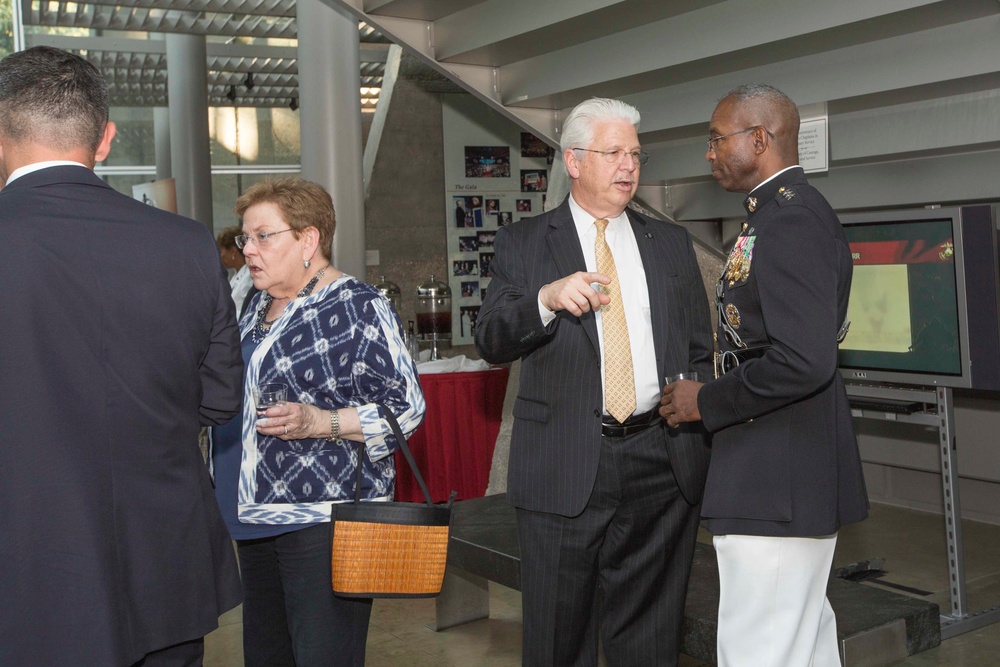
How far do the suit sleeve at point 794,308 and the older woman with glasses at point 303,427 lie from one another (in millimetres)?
805

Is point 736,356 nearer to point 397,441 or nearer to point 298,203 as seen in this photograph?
point 397,441

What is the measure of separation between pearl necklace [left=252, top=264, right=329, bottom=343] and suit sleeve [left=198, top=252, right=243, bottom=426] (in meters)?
0.48

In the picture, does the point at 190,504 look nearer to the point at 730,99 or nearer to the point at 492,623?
the point at 730,99

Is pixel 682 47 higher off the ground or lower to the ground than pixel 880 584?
higher

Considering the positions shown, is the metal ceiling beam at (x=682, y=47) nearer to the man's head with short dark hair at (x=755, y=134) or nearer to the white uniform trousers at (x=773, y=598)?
the man's head with short dark hair at (x=755, y=134)

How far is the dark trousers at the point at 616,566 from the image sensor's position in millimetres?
2320

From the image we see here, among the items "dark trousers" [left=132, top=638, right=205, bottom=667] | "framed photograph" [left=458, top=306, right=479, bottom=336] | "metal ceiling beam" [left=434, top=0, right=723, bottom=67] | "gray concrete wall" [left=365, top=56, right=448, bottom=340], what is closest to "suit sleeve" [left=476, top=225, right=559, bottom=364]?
"dark trousers" [left=132, top=638, right=205, bottom=667]

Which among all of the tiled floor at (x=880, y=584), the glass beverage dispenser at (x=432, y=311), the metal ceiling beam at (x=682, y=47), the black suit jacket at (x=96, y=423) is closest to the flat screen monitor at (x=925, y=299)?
the metal ceiling beam at (x=682, y=47)

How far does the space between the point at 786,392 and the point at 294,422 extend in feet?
3.29

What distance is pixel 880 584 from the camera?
173 inches

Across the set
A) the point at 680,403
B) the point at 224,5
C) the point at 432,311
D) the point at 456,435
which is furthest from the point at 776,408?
the point at 224,5

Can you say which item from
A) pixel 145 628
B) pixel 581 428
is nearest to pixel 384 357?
pixel 581 428

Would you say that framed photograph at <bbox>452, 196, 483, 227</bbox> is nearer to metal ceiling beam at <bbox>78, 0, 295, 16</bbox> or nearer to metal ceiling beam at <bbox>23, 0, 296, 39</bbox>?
metal ceiling beam at <bbox>78, 0, 295, 16</bbox>

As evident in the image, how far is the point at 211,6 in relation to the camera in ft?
28.6
